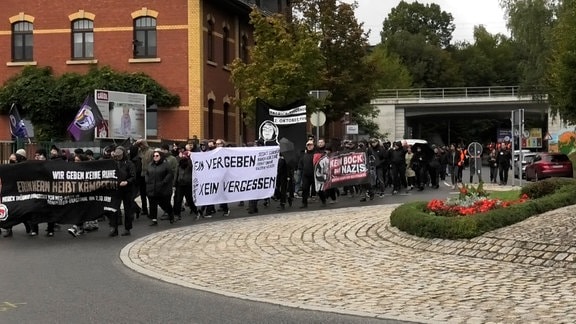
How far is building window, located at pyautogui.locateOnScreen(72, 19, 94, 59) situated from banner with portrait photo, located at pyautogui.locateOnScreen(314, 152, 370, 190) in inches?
665

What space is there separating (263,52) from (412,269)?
22396 millimetres

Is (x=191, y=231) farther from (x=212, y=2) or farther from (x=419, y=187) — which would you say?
(x=212, y=2)

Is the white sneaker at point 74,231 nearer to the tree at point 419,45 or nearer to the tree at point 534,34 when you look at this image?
the tree at point 534,34

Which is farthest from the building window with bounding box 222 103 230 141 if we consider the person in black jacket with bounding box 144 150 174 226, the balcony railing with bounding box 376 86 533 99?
the balcony railing with bounding box 376 86 533 99

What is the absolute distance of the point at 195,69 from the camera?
32.2 metres

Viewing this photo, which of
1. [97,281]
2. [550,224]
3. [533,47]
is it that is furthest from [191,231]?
[533,47]

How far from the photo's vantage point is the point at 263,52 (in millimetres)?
31094

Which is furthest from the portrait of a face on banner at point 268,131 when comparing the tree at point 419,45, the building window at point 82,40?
the tree at point 419,45

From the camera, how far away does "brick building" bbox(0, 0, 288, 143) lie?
32344 mm

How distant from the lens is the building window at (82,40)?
3322cm

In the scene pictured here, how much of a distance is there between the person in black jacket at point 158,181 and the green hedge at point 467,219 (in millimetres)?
5026

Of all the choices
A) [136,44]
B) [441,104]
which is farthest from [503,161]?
[441,104]

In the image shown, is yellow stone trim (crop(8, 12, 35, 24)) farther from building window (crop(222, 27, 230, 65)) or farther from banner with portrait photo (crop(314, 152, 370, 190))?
banner with portrait photo (crop(314, 152, 370, 190))

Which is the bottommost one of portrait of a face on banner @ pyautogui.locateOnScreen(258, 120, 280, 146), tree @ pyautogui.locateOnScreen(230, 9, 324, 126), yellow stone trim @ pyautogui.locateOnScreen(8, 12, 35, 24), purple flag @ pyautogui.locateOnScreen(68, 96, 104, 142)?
portrait of a face on banner @ pyautogui.locateOnScreen(258, 120, 280, 146)
